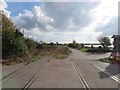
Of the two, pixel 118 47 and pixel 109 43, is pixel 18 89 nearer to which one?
pixel 118 47

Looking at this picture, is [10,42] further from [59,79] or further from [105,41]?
[105,41]

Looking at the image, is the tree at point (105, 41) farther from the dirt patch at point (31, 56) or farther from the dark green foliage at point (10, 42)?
the dark green foliage at point (10, 42)

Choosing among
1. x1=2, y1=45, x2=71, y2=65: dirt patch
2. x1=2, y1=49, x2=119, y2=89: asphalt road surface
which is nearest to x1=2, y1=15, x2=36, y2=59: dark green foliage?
x1=2, y1=45, x2=71, y2=65: dirt patch

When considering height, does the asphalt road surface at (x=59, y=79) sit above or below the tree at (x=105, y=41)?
below

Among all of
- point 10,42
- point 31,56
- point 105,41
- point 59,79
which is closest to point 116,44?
point 31,56

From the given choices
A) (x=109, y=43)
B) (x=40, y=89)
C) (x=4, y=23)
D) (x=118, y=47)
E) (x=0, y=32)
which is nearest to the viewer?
(x=40, y=89)

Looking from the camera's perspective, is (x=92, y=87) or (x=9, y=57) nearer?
(x=92, y=87)

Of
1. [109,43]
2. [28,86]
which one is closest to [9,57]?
[28,86]

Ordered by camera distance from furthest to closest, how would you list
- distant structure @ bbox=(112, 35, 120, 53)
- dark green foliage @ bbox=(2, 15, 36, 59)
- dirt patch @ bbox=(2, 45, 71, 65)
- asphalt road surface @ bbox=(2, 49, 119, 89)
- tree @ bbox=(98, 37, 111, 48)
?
tree @ bbox=(98, 37, 111, 48)
distant structure @ bbox=(112, 35, 120, 53)
dark green foliage @ bbox=(2, 15, 36, 59)
dirt patch @ bbox=(2, 45, 71, 65)
asphalt road surface @ bbox=(2, 49, 119, 89)

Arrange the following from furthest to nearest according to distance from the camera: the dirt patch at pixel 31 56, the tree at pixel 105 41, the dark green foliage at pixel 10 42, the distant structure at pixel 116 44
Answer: the tree at pixel 105 41
the distant structure at pixel 116 44
the dark green foliage at pixel 10 42
the dirt patch at pixel 31 56

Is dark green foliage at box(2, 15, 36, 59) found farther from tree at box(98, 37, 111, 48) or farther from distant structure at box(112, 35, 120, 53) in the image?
tree at box(98, 37, 111, 48)

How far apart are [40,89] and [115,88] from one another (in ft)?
10.9

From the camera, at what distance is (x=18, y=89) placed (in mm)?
12609

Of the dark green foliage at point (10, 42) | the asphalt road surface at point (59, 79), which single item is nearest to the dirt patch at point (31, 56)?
the dark green foliage at point (10, 42)
